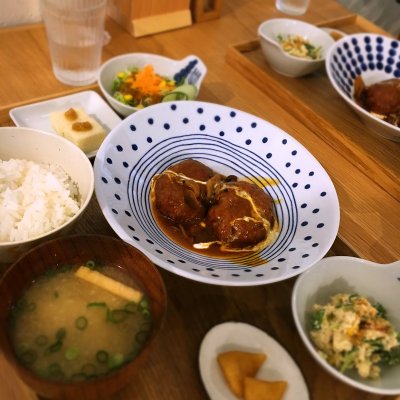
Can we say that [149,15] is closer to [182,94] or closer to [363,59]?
[182,94]

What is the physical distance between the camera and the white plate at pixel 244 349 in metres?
1.11

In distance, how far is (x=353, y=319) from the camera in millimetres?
1196

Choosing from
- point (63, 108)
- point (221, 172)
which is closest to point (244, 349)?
point (221, 172)

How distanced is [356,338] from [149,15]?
2.12 metres

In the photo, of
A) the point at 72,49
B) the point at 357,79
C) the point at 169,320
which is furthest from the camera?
the point at 357,79

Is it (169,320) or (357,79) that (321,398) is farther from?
(357,79)

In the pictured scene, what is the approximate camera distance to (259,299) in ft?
4.45

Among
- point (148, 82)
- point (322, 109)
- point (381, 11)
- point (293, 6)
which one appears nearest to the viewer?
point (148, 82)

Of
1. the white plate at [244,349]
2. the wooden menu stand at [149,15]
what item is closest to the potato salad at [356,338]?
the white plate at [244,349]

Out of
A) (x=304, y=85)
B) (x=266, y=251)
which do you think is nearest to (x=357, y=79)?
(x=304, y=85)

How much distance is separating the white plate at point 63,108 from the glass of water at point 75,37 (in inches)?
6.8

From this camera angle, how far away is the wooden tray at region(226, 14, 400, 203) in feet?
6.40

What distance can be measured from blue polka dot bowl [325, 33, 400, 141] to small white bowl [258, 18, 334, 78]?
11 centimetres

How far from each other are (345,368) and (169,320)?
52 cm
